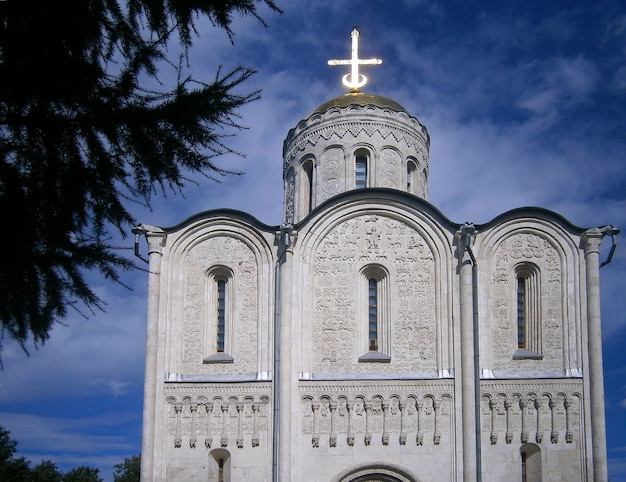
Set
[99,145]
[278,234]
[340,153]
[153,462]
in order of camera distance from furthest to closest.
Result: 1. [340,153]
2. [278,234]
3. [153,462]
4. [99,145]

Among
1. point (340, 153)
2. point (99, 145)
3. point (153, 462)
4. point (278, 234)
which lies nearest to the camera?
point (99, 145)

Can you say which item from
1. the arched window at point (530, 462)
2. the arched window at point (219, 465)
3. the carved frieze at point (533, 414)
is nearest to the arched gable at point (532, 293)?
the carved frieze at point (533, 414)

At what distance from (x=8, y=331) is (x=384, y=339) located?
13.0 meters

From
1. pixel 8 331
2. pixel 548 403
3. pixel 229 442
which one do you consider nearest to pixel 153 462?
pixel 229 442

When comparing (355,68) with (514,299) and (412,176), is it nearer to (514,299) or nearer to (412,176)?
(412,176)

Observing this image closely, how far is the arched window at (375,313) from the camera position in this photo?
16.5 metres

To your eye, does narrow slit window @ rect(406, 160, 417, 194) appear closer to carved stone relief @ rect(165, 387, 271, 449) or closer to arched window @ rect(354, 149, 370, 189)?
arched window @ rect(354, 149, 370, 189)

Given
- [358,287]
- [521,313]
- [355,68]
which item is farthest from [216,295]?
[355,68]

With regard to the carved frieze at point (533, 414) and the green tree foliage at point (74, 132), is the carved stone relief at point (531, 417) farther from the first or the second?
the green tree foliage at point (74, 132)

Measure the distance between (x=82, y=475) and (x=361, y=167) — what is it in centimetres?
1973

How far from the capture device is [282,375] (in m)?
15.8

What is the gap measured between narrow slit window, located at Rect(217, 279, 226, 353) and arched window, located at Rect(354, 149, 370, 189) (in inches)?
171

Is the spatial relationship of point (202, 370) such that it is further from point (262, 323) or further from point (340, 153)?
point (340, 153)

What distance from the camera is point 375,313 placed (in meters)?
16.8
